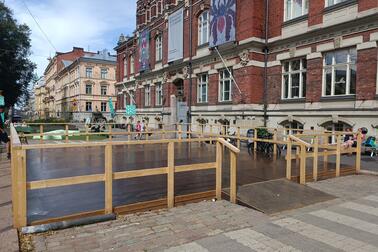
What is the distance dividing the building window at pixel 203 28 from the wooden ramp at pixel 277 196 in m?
20.2

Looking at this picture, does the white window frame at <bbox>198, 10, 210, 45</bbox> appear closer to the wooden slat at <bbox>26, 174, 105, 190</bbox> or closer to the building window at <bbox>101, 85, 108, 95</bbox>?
the wooden slat at <bbox>26, 174, 105, 190</bbox>

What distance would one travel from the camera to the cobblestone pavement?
4.53 meters

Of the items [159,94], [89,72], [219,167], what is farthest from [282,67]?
[89,72]

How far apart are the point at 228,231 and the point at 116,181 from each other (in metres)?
3.80

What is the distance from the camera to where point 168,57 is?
31.7 m

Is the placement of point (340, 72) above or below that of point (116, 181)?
above

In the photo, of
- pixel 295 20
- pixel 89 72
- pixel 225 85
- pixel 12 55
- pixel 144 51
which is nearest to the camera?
pixel 295 20

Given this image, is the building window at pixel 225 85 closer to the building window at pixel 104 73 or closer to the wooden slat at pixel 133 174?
the wooden slat at pixel 133 174

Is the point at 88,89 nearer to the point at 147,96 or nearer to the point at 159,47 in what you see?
the point at 147,96

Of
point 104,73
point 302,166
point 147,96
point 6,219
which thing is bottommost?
point 6,219

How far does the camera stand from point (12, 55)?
3850cm

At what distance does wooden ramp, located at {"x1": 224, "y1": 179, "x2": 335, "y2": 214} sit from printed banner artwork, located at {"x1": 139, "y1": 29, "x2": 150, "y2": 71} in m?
30.9

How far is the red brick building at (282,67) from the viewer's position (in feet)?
50.8

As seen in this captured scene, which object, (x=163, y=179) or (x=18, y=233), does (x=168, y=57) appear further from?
(x=18, y=233)
